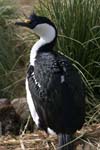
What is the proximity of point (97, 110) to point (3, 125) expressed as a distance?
1021 millimetres

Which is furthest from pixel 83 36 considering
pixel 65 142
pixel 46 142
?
pixel 65 142

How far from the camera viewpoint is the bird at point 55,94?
484cm

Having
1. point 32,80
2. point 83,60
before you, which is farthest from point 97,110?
point 32,80

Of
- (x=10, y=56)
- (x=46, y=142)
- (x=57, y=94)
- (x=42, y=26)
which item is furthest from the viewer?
(x=10, y=56)

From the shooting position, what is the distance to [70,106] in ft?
16.0

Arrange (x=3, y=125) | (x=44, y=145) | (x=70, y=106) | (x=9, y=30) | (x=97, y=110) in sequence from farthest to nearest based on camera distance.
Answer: (x=9, y=30) < (x=3, y=125) < (x=97, y=110) < (x=44, y=145) < (x=70, y=106)

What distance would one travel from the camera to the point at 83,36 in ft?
21.6

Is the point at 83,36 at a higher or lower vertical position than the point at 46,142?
higher

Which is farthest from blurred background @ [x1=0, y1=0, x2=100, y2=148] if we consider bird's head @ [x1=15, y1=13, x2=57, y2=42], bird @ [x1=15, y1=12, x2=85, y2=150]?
bird's head @ [x1=15, y1=13, x2=57, y2=42]

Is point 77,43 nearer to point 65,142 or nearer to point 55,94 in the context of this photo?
point 55,94

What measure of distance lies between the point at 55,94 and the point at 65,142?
1.23 feet

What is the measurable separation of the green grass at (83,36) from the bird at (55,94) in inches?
51.3

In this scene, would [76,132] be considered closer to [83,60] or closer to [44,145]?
[44,145]

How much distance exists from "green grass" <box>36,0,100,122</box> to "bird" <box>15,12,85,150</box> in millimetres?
1303
